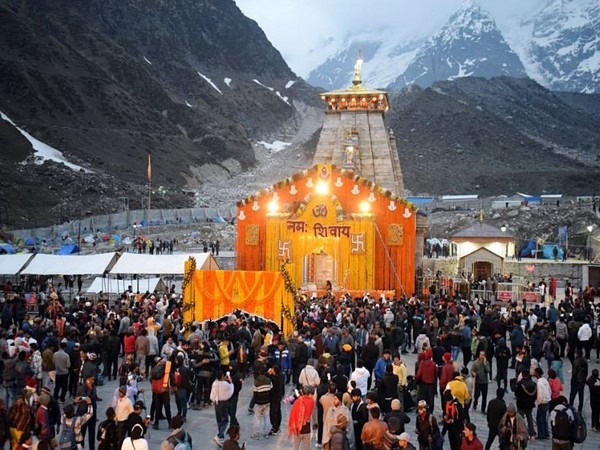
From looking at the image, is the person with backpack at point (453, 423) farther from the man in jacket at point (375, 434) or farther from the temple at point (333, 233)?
the temple at point (333, 233)

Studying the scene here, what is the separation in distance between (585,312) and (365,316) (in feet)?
20.2

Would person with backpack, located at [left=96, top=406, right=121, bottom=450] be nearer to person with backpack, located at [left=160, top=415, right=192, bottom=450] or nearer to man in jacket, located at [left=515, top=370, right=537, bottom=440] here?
person with backpack, located at [left=160, top=415, right=192, bottom=450]

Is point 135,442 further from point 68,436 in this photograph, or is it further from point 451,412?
point 451,412

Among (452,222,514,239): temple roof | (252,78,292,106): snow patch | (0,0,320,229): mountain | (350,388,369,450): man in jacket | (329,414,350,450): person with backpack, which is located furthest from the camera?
(252,78,292,106): snow patch

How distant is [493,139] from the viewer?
115125mm

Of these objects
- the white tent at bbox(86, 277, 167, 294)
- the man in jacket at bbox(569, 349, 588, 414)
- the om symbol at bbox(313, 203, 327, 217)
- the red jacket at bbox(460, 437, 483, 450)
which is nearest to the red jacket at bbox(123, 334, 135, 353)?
the red jacket at bbox(460, 437, 483, 450)

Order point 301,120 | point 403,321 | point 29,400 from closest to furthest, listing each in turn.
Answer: point 29,400 → point 403,321 → point 301,120

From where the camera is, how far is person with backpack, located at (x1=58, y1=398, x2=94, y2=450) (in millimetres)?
8703

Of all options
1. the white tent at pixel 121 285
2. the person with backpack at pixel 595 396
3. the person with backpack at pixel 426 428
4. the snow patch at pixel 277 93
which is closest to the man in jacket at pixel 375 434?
the person with backpack at pixel 426 428

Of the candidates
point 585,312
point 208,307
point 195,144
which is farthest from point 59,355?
point 195,144

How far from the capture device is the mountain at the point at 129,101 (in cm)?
7088

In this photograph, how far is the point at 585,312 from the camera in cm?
1761

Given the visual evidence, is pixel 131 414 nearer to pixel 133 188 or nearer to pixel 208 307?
pixel 208 307

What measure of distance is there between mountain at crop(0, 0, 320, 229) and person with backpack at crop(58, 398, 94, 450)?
54341mm
